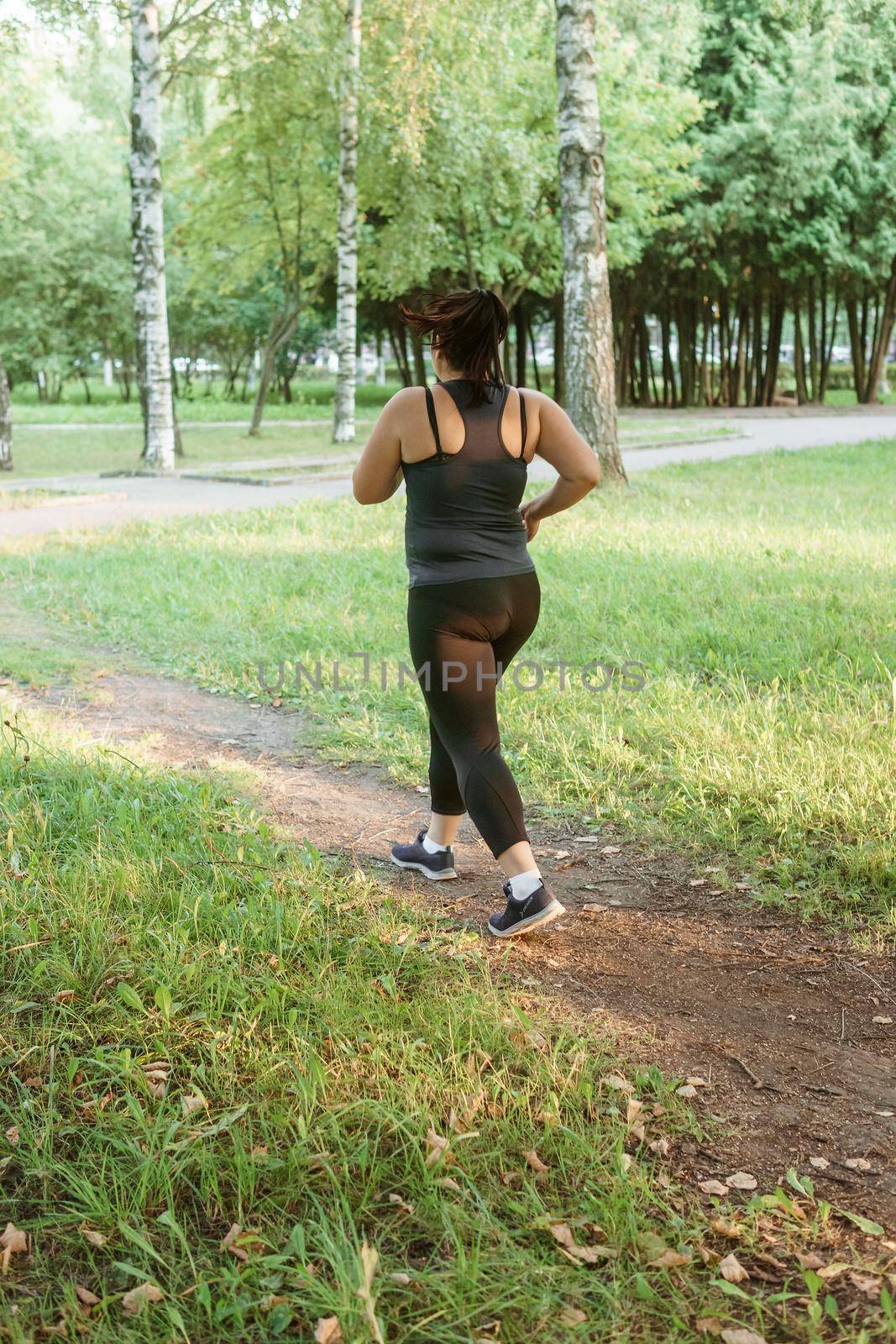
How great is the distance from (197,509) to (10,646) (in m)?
6.34

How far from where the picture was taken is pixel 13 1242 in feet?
8.86

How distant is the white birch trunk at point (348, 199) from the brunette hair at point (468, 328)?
1878 cm

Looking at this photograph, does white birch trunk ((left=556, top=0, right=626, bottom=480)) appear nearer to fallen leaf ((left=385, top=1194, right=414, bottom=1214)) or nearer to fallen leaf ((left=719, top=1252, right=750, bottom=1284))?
fallen leaf ((left=385, top=1194, right=414, bottom=1214))

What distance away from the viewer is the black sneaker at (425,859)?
15.5 feet

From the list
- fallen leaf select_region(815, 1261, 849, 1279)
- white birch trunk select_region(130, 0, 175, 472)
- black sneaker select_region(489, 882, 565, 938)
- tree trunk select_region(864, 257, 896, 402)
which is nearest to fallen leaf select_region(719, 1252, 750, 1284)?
fallen leaf select_region(815, 1261, 849, 1279)

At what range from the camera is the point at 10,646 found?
328 inches

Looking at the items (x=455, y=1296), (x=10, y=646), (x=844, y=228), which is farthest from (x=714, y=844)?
(x=844, y=228)

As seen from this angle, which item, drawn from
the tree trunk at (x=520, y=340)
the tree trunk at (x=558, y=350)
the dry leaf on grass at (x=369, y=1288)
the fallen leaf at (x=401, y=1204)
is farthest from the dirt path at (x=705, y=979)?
the tree trunk at (x=520, y=340)

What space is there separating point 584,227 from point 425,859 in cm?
1087

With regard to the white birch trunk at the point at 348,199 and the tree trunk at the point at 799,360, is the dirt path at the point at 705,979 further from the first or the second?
the tree trunk at the point at 799,360

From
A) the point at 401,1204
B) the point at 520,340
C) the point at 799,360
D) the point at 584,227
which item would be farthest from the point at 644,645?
the point at 799,360

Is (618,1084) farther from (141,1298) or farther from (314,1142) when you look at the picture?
(141,1298)

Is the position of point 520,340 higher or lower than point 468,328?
higher

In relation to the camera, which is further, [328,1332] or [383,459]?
[383,459]
